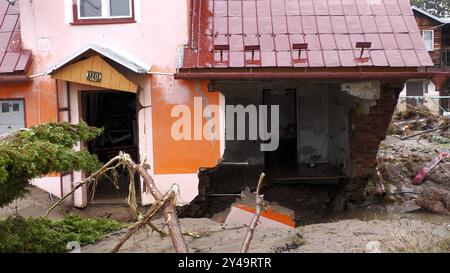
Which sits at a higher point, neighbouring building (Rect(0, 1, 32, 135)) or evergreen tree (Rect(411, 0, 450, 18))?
evergreen tree (Rect(411, 0, 450, 18))

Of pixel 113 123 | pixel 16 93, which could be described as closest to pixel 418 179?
pixel 113 123

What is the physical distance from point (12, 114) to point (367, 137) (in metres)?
7.16

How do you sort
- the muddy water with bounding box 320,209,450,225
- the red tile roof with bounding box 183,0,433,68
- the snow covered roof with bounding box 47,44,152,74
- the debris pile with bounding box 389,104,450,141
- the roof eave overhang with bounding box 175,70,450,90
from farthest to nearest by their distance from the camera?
1. the debris pile with bounding box 389,104,450,141
2. the muddy water with bounding box 320,209,450,225
3. the red tile roof with bounding box 183,0,433,68
4. the roof eave overhang with bounding box 175,70,450,90
5. the snow covered roof with bounding box 47,44,152,74

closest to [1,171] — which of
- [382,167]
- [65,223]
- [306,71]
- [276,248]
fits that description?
[65,223]

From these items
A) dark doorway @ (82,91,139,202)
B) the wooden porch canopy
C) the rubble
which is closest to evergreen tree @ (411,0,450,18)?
the rubble

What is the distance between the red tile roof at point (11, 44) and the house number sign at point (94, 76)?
50.4 inches

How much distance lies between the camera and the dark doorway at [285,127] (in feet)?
43.6

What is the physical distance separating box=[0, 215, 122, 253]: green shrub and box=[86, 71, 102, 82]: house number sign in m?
2.68

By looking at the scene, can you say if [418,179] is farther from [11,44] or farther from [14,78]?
[11,44]

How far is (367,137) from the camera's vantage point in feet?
34.8

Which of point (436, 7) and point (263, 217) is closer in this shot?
point (263, 217)

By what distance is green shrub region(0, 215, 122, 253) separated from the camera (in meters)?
5.50

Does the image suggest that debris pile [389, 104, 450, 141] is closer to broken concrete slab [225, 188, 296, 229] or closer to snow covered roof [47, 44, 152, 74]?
broken concrete slab [225, 188, 296, 229]

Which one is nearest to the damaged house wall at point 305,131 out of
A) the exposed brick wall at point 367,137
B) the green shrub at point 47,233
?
the exposed brick wall at point 367,137
